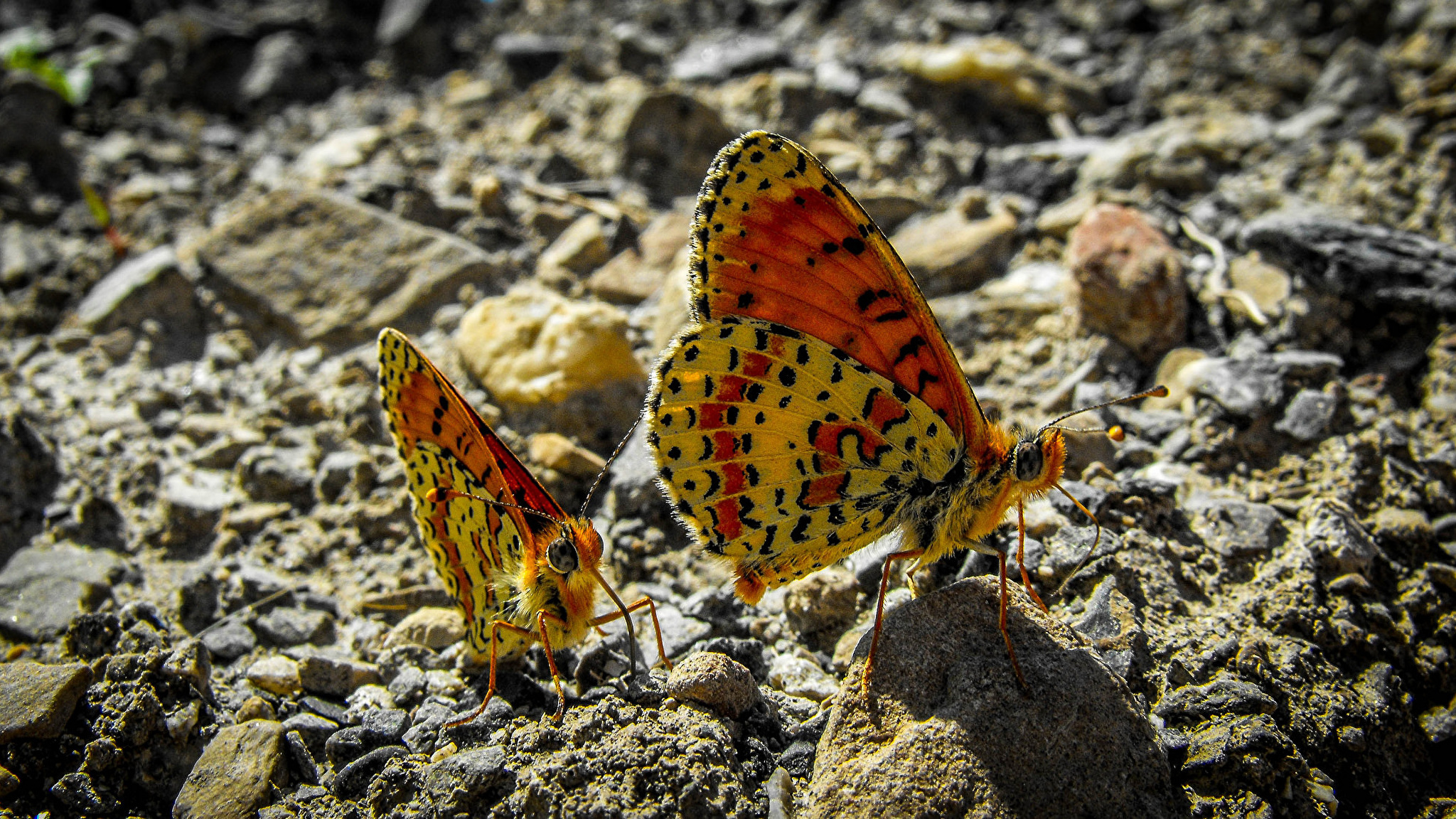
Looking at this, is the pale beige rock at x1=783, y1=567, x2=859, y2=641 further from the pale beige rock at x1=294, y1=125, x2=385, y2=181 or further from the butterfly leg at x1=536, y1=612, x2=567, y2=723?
the pale beige rock at x1=294, y1=125, x2=385, y2=181

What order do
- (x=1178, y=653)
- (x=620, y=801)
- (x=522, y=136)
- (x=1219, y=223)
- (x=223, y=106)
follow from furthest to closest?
(x=223, y=106) → (x=522, y=136) → (x=1219, y=223) → (x=1178, y=653) → (x=620, y=801)

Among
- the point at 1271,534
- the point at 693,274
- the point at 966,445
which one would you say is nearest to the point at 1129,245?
the point at 1271,534

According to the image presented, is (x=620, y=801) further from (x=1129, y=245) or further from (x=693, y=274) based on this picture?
(x=1129, y=245)

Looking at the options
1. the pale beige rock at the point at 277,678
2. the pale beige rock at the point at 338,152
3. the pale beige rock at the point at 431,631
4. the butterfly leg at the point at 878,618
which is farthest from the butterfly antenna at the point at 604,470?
the pale beige rock at the point at 338,152

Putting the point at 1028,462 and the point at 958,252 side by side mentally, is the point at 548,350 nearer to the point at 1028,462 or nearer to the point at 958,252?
the point at 958,252

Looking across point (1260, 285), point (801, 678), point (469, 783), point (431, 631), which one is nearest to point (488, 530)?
point (431, 631)

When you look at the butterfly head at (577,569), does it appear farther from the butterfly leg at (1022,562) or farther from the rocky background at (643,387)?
the butterfly leg at (1022,562)
